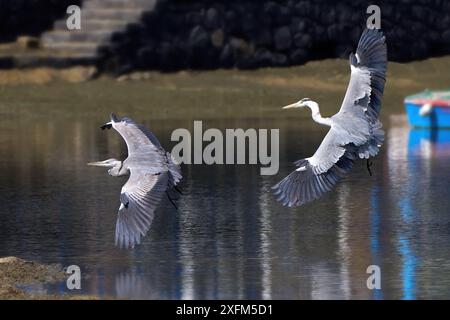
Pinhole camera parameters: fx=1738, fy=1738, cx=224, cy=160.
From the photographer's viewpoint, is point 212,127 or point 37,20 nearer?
point 212,127

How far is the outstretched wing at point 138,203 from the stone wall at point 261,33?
18837 mm

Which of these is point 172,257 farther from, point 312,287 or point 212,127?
point 212,127

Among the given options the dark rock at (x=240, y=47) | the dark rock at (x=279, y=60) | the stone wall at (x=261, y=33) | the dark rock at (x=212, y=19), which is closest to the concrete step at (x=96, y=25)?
the stone wall at (x=261, y=33)

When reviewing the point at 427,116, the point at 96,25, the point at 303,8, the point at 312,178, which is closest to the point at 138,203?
the point at 312,178

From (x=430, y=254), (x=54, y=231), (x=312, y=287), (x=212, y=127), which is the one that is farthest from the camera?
(x=212, y=127)

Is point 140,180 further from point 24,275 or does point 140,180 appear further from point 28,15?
point 28,15

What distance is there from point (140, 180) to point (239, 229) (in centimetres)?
341

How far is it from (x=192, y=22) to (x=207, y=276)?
20.4m

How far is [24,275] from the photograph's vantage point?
18438 mm

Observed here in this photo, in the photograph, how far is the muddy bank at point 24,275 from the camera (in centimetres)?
1728

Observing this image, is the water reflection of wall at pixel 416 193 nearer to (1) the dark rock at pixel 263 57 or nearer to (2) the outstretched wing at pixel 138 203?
(2) the outstretched wing at pixel 138 203

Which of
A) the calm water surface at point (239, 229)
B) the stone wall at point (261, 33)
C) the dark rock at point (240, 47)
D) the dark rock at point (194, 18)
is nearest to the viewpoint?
the calm water surface at point (239, 229)

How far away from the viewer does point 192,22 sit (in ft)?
126
